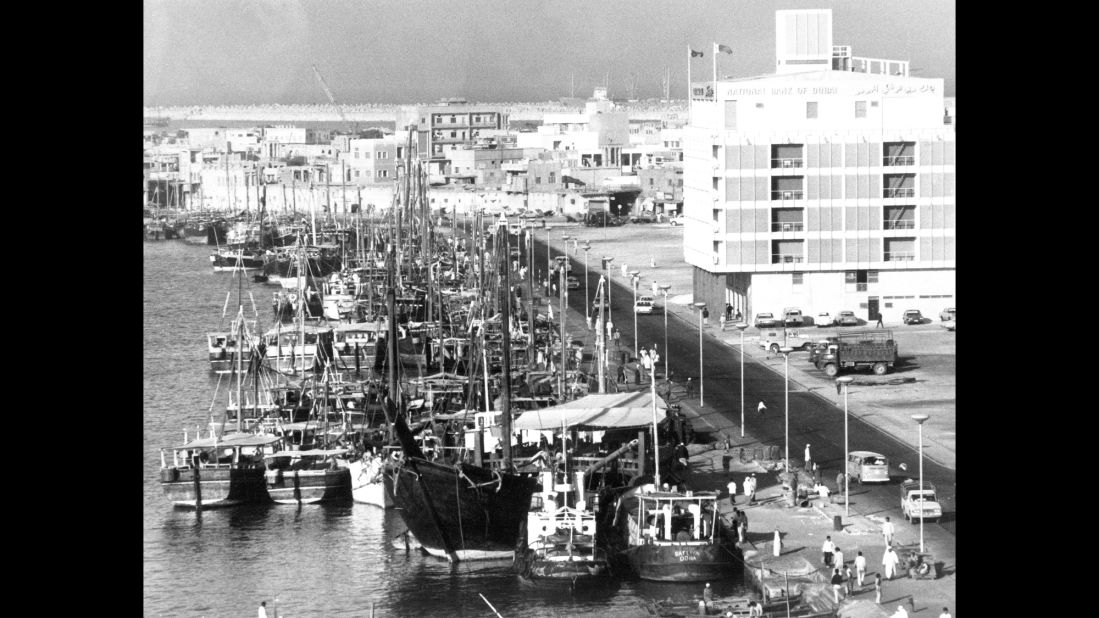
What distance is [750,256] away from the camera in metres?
34.4

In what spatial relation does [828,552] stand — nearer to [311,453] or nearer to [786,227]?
[311,453]

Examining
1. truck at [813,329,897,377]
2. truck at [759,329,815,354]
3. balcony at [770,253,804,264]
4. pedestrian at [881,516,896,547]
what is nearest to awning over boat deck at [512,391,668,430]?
pedestrian at [881,516,896,547]

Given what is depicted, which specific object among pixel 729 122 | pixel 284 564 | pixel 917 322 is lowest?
pixel 284 564

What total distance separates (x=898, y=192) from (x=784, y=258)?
2.26 meters

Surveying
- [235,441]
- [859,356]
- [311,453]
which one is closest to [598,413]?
[311,453]

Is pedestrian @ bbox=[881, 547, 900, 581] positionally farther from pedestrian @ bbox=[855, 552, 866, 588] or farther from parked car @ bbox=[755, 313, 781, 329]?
parked car @ bbox=[755, 313, 781, 329]

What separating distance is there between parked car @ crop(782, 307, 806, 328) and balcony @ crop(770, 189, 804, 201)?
1.93 m

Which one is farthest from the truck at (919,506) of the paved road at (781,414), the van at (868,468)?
the van at (868,468)

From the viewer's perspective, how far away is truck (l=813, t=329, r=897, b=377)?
92.7 ft

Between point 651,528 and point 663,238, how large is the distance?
1656 inches

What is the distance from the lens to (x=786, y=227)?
34219 mm

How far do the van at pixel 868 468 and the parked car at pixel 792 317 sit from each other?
13.4 metres

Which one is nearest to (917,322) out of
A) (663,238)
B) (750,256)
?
(750,256)
